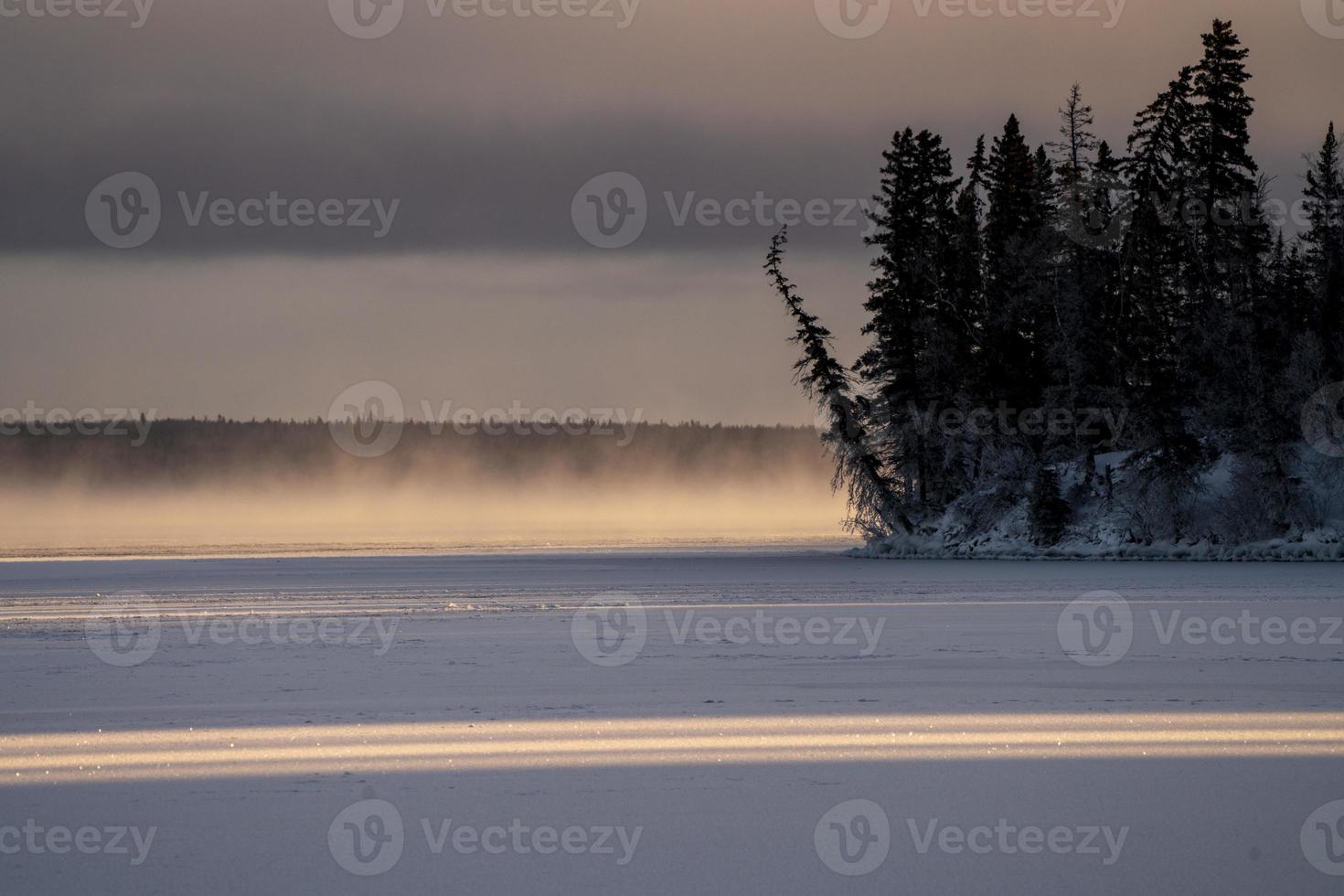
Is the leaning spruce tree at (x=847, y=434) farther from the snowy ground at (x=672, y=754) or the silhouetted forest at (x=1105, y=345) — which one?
the snowy ground at (x=672, y=754)

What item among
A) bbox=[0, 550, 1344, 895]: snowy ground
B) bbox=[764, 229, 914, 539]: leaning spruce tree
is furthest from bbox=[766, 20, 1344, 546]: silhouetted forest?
bbox=[0, 550, 1344, 895]: snowy ground

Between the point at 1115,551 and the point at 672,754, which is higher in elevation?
the point at 1115,551

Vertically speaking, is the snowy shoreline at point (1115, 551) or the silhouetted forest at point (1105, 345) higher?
the silhouetted forest at point (1105, 345)

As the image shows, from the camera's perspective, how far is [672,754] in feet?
39.7

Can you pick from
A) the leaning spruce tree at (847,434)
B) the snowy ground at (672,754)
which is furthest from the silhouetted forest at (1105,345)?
the snowy ground at (672,754)

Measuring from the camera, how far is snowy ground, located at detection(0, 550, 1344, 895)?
868cm

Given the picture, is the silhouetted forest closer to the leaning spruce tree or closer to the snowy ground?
the leaning spruce tree

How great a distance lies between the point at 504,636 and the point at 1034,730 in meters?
10.9

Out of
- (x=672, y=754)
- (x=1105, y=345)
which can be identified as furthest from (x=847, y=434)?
(x=672, y=754)

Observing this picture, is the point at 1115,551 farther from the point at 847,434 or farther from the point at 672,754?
the point at 672,754

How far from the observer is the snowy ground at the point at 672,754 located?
28.5 ft

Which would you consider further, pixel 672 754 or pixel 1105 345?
pixel 1105 345

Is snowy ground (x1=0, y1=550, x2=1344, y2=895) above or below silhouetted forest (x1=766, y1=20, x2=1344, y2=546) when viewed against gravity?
below

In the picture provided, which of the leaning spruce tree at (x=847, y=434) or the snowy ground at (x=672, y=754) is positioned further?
the leaning spruce tree at (x=847, y=434)
